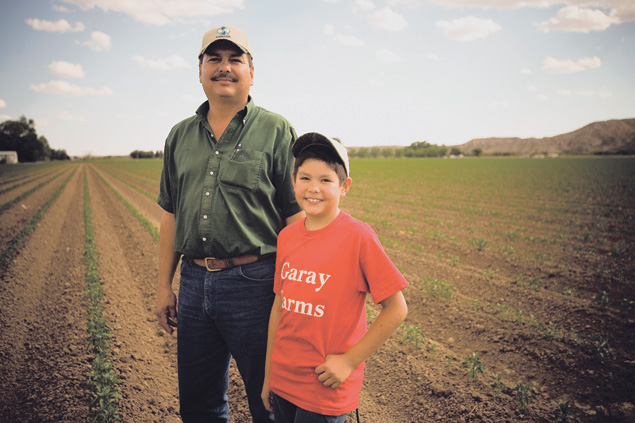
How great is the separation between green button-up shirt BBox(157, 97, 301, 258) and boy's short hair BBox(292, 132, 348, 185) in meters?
0.37

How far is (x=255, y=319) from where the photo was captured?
197cm

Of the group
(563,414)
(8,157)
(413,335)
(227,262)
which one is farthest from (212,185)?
(8,157)

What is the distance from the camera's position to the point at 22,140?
102 m

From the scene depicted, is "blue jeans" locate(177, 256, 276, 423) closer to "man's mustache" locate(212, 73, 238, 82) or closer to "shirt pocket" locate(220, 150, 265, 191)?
"shirt pocket" locate(220, 150, 265, 191)

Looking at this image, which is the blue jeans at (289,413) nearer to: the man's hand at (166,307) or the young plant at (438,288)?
the man's hand at (166,307)

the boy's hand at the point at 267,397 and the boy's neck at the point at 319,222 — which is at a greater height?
the boy's neck at the point at 319,222

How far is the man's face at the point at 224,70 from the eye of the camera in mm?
1965

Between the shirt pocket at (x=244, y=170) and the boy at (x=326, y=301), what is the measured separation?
1.22 ft

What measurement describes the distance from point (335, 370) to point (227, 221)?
0.97 m

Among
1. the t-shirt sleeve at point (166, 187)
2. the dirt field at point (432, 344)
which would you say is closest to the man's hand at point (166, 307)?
the t-shirt sleeve at point (166, 187)

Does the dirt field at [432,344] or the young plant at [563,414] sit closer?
the young plant at [563,414]

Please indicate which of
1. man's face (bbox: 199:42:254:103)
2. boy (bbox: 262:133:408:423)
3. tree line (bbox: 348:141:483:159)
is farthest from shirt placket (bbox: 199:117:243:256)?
tree line (bbox: 348:141:483:159)

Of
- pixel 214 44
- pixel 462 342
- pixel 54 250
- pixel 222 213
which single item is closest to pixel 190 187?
pixel 222 213

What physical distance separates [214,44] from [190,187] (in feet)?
2.64
